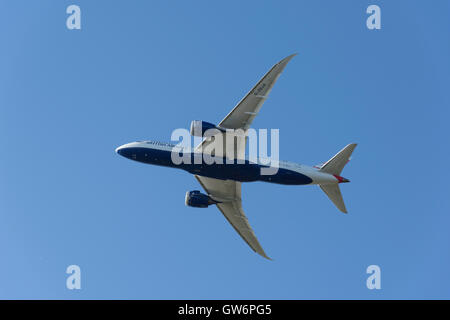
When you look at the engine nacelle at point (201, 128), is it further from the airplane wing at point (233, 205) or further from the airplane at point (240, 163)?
the airplane wing at point (233, 205)

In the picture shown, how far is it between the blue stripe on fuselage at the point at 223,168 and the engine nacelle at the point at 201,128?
323cm

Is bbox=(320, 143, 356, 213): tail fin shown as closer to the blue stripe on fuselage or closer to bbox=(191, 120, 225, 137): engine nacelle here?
the blue stripe on fuselage

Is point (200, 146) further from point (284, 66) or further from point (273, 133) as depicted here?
point (284, 66)

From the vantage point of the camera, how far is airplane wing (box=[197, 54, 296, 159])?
56.0m

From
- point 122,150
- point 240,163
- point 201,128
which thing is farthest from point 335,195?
point 122,150

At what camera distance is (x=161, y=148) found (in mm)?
62406

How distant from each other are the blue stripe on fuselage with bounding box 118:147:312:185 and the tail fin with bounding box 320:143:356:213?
2058 mm

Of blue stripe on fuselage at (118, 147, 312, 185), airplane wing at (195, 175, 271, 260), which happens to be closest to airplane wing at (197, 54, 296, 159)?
blue stripe on fuselage at (118, 147, 312, 185)

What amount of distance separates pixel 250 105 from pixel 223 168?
300 inches

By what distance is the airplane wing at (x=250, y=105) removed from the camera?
184ft

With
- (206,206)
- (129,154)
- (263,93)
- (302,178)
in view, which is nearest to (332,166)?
(302,178)
